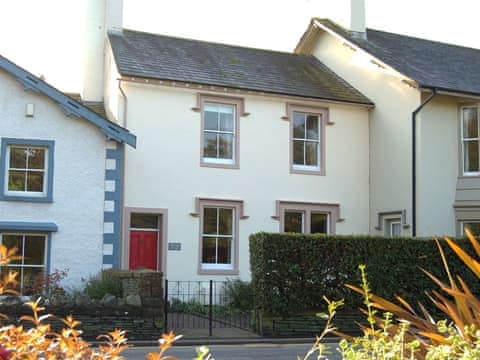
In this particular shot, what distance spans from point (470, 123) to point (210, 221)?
8.80 metres

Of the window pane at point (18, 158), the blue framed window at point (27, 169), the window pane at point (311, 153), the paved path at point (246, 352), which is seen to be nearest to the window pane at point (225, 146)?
the window pane at point (311, 153)

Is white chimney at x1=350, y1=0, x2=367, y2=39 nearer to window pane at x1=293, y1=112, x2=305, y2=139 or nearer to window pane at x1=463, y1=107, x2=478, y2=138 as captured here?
window pane at x1=293, y1=112, x2=305, y2=139

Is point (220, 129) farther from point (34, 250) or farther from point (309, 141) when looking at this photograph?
point (34, 250)

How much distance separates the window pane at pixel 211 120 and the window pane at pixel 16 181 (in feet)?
18.9

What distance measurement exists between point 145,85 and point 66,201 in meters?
4.24

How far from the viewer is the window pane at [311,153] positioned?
2344cm

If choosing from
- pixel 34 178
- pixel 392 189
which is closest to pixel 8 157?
pixel 34 178

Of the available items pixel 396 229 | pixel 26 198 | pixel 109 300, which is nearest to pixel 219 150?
pixel 26 198

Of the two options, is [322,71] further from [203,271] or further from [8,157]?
[8,157]

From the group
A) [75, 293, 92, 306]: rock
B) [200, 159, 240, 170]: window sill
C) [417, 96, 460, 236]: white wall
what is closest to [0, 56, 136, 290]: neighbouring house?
[200, 159, 240, 170]: window sill

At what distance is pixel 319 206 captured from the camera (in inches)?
912

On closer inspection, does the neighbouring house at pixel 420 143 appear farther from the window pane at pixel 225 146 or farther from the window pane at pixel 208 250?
the window pane at pixel 208 250

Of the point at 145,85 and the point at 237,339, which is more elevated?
the point at 145,85

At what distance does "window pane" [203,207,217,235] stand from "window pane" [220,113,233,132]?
2.51 metres
